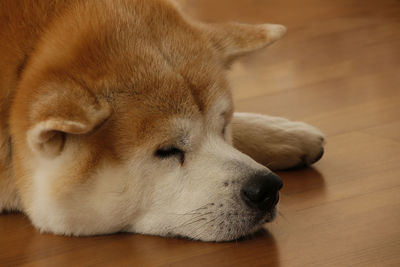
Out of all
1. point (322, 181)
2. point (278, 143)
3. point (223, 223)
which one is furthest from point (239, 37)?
point (223, 223)

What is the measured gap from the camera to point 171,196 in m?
1.80

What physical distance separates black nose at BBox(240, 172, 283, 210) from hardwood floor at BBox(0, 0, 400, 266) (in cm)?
10

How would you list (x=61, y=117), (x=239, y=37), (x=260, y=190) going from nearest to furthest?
1. (x=61, y=117)
2. (x=260, y=190)
3. (x=239, y=37)

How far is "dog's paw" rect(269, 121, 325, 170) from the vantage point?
220 cm

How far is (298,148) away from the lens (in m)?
2.21

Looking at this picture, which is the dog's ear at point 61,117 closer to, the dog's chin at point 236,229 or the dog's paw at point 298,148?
the dog's chin at point 236,229

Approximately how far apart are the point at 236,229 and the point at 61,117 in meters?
0.49

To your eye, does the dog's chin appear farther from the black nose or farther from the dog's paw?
the dog's paw

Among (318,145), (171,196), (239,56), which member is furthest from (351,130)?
(171,196)

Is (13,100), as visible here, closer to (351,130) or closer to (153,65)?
(153,65)

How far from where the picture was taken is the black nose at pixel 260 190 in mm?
1765

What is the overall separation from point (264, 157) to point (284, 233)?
42 centimetres

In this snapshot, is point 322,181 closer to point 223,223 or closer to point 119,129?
Result: point 223,223

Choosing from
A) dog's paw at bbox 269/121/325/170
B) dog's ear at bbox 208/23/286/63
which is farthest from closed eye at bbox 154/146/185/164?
dog's paw at bbox 269/121/325/170
